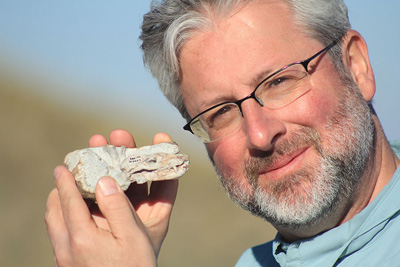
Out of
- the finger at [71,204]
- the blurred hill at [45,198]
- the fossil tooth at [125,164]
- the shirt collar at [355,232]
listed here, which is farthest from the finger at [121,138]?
the blurred hill at [45,198]

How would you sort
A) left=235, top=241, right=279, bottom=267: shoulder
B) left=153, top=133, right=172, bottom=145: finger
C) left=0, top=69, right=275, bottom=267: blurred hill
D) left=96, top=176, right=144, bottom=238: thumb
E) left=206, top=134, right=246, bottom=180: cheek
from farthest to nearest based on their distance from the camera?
left=0, top=69, right=275, bottom=267: blurred hill
left=235, top=241, right=279, bottom=267: shoulder
left=153, top=133, right=172, bottom=145: finger
left=206, top=134, right=246, bottom=180: cheek
left=96, top=176, right=144, bottom=238: thumb

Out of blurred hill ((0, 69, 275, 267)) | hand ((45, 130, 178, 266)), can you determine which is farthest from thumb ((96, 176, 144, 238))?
blurred hill ((0, 69, 275, 267))

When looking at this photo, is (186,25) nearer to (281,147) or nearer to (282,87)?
(282,87)

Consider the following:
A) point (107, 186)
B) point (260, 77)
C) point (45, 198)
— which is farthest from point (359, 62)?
point (45, 198)

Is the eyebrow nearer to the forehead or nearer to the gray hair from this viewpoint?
the forehead

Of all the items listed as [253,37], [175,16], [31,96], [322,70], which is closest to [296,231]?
[322,70]
